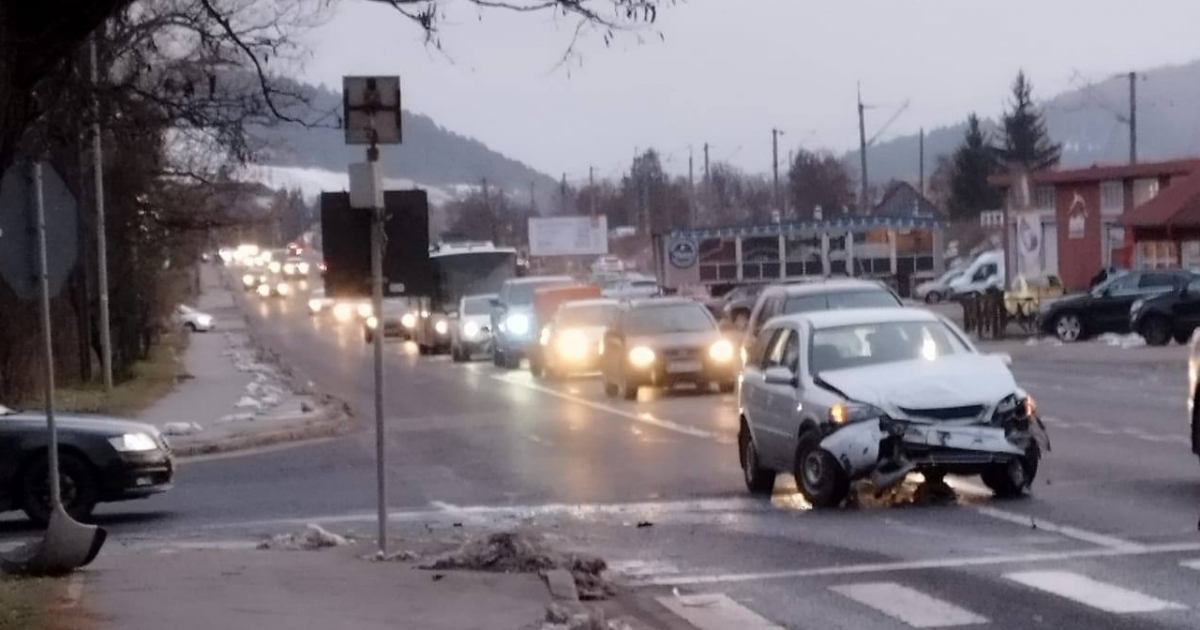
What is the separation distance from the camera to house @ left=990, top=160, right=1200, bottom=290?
203ft

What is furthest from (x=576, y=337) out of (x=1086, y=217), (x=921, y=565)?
(x=1086, y=217)

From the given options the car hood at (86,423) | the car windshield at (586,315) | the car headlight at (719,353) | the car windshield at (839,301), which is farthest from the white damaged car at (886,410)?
the car windshield at (586,315)

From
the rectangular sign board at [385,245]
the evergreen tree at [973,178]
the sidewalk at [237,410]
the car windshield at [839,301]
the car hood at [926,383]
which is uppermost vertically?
the evergreen tree at [973,178]

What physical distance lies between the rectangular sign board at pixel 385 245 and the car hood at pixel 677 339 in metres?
19.1

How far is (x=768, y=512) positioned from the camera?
15.5 metres

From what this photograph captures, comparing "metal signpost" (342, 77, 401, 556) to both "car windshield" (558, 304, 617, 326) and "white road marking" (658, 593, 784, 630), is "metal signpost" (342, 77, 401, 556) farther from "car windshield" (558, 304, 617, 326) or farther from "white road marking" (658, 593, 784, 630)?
"car windshield" (558, 304, 617, 326)

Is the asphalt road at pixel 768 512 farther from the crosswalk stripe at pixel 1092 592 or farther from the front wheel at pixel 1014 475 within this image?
the front wheel at pixel 1014 475

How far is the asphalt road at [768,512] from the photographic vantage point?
10.9 m

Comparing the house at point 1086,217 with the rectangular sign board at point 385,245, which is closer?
the rectangular sign board at point 385,245

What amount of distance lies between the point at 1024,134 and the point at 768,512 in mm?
113281

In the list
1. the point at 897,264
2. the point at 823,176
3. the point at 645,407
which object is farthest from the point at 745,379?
the point at 823,176

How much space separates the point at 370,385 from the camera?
42.3 meters

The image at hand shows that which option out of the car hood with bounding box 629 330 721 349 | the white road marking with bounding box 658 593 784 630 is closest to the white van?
the car hood with bounding box 629 330 721 349

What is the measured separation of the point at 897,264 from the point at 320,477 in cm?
5487
